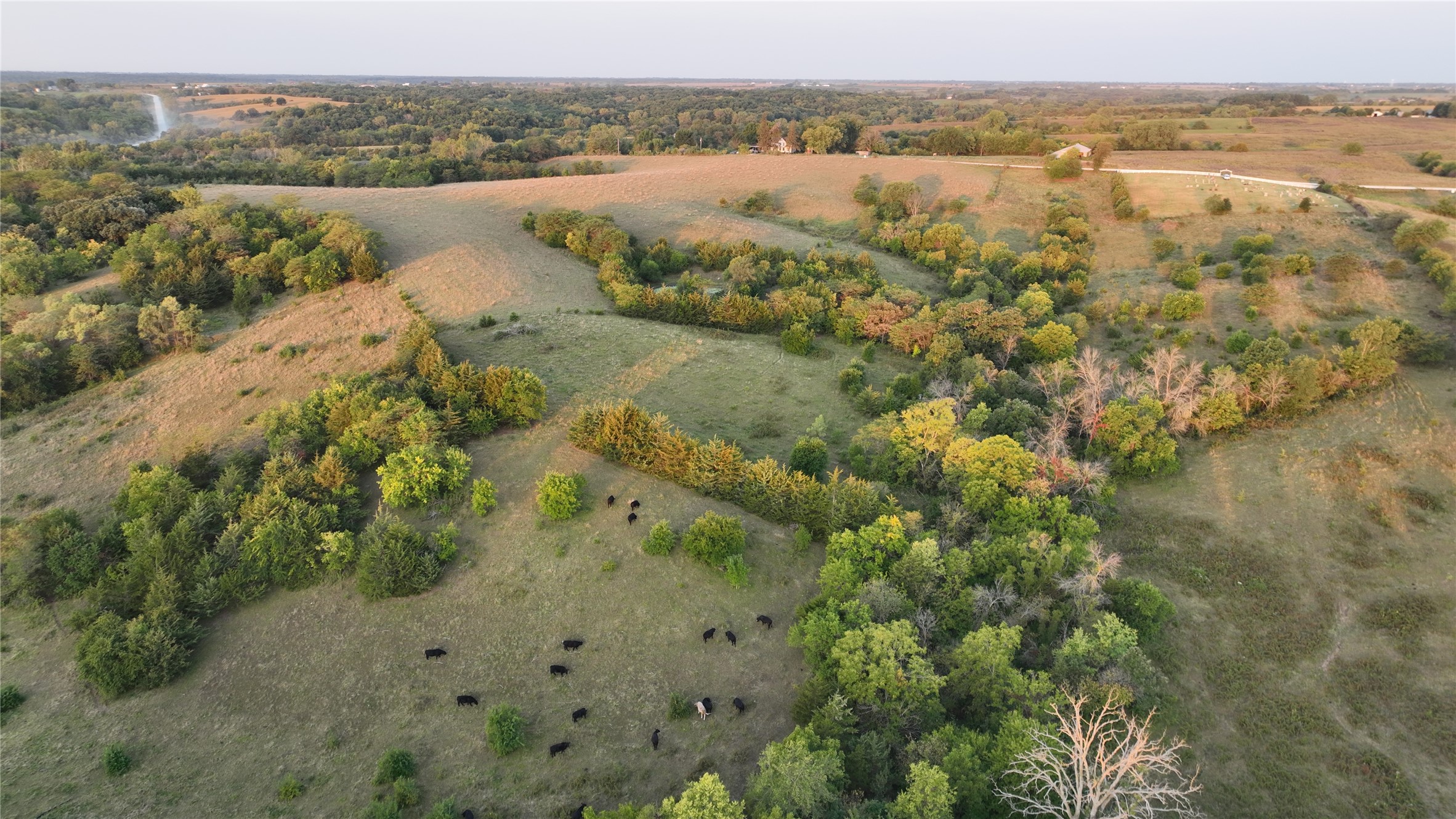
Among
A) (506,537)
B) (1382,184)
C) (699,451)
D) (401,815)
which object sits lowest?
(401,815)

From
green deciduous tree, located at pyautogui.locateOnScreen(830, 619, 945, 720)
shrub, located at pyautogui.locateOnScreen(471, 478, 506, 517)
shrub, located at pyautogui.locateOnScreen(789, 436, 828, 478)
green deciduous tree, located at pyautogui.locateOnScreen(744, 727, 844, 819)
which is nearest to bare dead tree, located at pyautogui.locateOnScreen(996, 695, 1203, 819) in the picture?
green deciduous tree, located at pyautogui.locateOnScreen(830, 619, 945, 720)

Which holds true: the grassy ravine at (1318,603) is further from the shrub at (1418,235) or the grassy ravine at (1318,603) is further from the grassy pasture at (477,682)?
the shrub at (1418,235)

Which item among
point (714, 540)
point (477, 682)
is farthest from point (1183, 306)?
point (477, 682)

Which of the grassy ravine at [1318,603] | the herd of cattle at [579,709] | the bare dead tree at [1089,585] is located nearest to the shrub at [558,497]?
the herd of cattle at [579,709]

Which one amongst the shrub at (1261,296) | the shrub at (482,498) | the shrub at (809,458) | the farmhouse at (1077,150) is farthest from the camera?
the farmhouse at (1077,150)

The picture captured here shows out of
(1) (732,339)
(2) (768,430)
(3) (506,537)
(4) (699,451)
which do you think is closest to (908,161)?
(1) (732,339)

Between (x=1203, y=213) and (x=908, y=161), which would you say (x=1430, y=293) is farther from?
(x=908, y=161)
